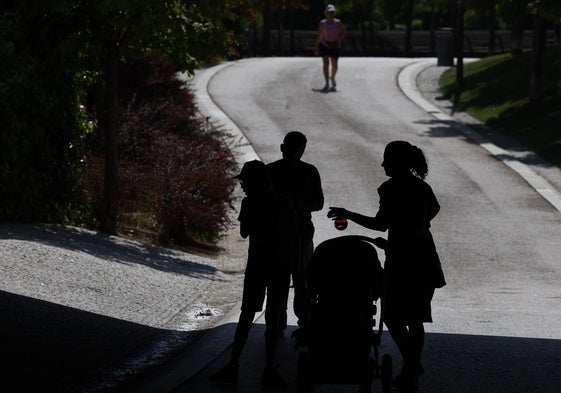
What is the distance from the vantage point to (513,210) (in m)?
22.3

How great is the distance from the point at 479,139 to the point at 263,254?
2068cm

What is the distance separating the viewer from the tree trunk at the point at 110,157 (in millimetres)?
17828

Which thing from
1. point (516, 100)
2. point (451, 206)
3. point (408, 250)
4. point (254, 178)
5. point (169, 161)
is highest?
point (254, 178)

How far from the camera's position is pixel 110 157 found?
59.3 ft

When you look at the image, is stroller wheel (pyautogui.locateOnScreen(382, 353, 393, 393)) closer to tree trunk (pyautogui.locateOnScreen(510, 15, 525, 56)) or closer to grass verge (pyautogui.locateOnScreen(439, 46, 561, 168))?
grass verge (pyautogui.locateOnScreen(439, 46, 561, 168))

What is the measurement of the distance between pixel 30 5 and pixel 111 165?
247 centimetres

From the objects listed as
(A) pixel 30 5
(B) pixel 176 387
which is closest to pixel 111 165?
(A) pixel 30 5

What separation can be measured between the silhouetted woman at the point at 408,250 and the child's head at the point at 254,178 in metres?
0.69

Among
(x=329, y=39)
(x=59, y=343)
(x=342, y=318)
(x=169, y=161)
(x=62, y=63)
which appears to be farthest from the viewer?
(x=329, y=39)

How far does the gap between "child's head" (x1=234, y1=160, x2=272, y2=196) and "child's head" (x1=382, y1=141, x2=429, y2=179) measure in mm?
933

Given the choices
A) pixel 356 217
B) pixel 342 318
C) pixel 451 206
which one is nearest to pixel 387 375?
pixel 342 318

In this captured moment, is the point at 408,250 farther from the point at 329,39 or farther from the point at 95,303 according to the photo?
the point at 329,39

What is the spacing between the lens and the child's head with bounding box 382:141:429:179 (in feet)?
29.0

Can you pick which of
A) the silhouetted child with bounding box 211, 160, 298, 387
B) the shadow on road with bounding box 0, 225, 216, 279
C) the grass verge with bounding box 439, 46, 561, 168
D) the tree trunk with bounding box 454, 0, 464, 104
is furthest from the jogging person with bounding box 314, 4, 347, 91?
the silhouetted child with bounding box 211, 160, 298, 387
